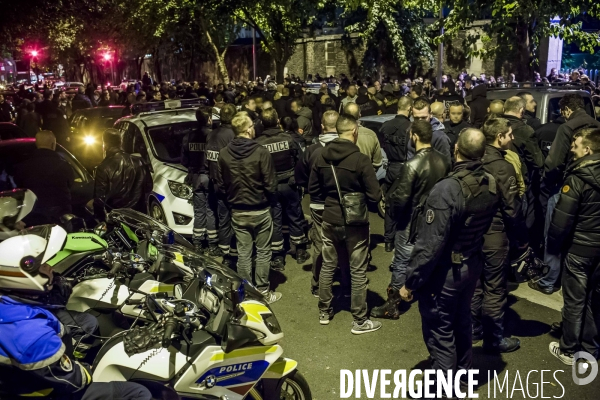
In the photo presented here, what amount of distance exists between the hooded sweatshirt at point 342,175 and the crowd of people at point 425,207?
12mm

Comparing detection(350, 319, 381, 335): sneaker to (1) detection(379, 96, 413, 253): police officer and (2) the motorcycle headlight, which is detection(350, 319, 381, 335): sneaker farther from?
(2) the motorcycle headlight

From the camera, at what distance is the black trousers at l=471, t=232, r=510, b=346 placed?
15.9 feet

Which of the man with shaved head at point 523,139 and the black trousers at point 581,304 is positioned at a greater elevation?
the man with shaved head at point 523,139

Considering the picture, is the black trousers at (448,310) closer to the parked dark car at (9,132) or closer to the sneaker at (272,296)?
the sneaker at (272,296)

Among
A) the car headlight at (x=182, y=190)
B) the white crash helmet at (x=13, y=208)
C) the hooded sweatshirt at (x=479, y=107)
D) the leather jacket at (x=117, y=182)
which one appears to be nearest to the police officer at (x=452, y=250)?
the white crash helmet at (x=13, y=208)

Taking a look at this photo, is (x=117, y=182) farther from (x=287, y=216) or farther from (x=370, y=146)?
(x=370, y=146)

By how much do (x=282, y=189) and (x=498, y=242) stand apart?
320 cm

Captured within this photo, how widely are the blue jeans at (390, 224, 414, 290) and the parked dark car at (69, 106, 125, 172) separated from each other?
7.86 meters

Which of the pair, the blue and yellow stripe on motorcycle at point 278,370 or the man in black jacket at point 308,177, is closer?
the blue and yellow stripe on motorcycle at point 278,370

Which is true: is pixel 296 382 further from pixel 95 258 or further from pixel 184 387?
pixel 95 258

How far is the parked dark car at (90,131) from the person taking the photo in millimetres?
12627

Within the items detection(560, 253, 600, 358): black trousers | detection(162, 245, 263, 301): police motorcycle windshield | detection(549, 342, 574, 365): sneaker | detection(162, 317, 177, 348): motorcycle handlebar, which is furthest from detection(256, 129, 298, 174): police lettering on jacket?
detection(162, 317, 177, 348): motorcycle handlebar

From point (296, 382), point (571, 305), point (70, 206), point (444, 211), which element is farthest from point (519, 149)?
point (70, 206)

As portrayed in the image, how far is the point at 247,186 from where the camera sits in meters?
6.00
